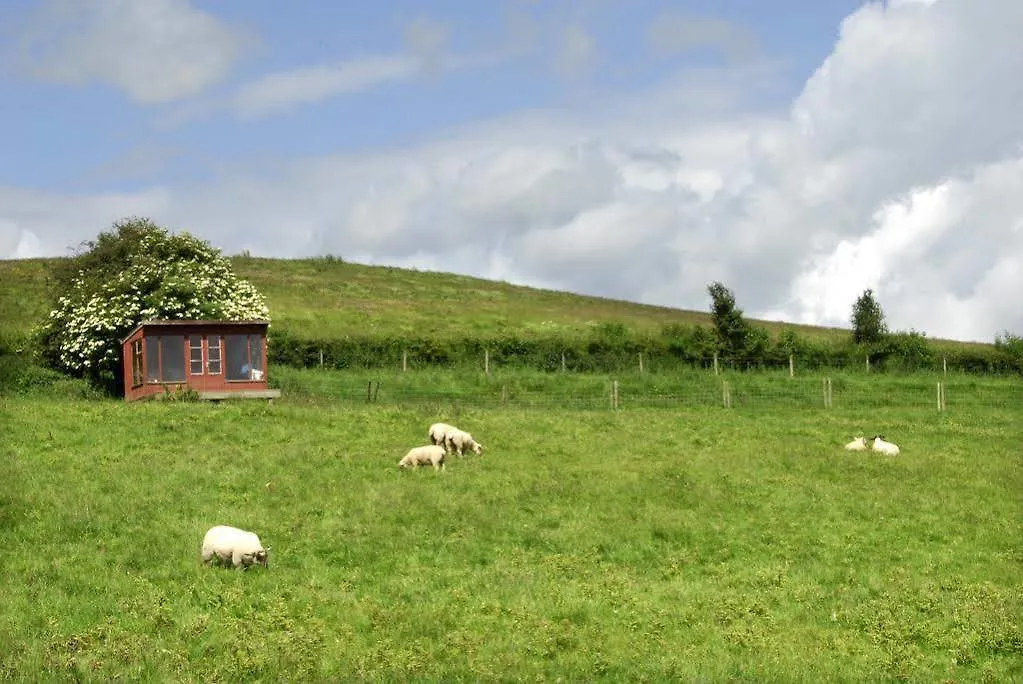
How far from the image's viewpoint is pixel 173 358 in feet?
166

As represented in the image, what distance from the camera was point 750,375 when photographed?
214ft

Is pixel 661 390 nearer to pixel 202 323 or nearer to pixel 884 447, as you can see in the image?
pixel 884 447

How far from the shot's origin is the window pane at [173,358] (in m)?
50.4

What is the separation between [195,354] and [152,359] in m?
1.85

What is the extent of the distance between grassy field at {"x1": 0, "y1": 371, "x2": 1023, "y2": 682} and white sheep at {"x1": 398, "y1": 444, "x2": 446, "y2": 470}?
0.65 m

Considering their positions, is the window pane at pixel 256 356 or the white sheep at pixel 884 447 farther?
the window pane at pixel 256 356

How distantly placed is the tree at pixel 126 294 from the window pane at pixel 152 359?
6.90 metres

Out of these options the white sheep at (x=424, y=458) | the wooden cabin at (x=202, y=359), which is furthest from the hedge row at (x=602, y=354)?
the white sheep at (x=424, y=458)

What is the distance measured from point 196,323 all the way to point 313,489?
2274 cm

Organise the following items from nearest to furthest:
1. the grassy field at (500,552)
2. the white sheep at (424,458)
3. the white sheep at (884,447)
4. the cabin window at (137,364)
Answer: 1. the grassy field at (500,552)
2. the white sheep at (424,458)
3. the white sheep at (884,447)
4. the cabin window at (137,364)

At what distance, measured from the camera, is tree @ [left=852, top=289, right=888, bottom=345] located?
2950 inches

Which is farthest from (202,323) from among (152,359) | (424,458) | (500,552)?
(500,552)

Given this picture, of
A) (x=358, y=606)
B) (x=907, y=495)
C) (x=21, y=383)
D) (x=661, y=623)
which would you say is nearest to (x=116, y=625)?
(x=358, y=606)

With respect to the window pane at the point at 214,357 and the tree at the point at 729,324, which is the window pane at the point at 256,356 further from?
the tree at the point at 729,324
